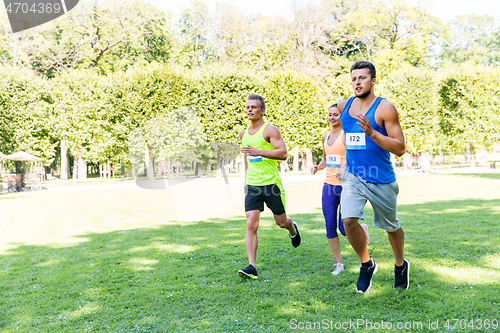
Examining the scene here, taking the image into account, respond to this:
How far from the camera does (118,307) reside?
4465 mm

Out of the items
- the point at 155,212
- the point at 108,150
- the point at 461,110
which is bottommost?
the point at 155,212

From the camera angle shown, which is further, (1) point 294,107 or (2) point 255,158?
(1) point 294,107

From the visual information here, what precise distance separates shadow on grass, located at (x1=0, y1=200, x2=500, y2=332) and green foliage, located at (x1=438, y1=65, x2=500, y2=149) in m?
33.6

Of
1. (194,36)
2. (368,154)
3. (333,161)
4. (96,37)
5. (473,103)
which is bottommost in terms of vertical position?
→ (333,161)

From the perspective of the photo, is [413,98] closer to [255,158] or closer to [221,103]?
[221,103]

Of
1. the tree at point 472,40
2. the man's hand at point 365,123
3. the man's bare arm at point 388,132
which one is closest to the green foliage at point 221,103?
the man's bare arm at point 388,132

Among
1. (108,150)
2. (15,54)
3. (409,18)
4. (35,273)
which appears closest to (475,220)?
(35,273)

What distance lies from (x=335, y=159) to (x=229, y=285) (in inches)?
83.7

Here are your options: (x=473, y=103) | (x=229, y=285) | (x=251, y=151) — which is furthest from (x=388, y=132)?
(x=473, y=103)

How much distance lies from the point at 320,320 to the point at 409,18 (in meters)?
47.1

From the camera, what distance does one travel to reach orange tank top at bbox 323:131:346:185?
5.60 metres

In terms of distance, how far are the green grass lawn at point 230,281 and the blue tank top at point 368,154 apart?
4.07ft

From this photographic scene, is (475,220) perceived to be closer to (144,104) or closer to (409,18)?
(144,104)

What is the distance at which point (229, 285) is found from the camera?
510cm
